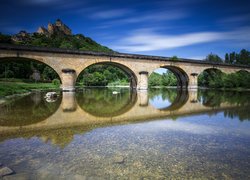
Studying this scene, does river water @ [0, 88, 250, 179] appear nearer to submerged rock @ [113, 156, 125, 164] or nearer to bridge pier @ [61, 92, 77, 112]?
submerged rock @ [113, 156, 125, 164]

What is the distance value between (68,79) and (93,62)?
4.83 meters

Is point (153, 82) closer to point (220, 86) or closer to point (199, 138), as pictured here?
point (220, 86)

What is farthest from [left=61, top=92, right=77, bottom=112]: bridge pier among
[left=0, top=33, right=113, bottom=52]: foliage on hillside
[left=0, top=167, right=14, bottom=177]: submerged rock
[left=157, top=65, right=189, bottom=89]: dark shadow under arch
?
[left=0, top=33, right=113, bottom=52]: foliage on hillside

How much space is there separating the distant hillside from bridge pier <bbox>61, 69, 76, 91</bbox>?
144 feet

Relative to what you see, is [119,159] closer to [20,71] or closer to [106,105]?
[106,105]

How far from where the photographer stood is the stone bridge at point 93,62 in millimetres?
27906

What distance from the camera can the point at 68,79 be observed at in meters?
30.6

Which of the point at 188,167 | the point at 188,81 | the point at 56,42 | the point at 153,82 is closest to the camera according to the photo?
the point at 188,167

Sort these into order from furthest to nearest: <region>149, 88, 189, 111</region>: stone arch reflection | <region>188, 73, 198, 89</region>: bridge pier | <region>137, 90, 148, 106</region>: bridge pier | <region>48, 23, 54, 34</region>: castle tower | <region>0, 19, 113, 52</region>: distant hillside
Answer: <region>48, 23, 54, 34</region>: castle tower < <region>0, 19, 113, 52</region>: distant hillside < <region>188, 73, 198, 89</region>: bridge pier < <region>137, 90, 148, 106</region>: bridge pier < <region>149, 88, 189, 111</region>: stone arch reflection

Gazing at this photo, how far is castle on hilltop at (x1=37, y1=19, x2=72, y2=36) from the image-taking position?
97.2m

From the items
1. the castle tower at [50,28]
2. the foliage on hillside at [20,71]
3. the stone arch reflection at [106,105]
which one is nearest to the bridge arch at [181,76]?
the stone arch reflection at [106,105]

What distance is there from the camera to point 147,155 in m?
5.20

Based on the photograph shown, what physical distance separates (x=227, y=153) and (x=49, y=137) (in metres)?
5.36

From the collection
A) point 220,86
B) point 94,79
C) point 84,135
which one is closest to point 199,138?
point 84,135
